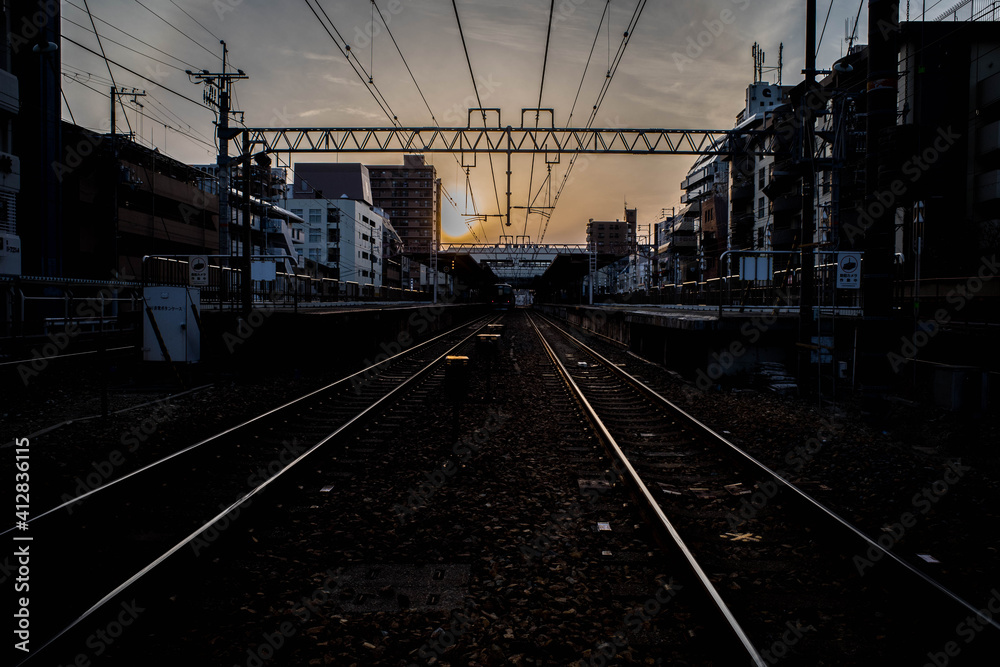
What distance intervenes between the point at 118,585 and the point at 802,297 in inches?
437

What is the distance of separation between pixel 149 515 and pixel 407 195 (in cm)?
15208

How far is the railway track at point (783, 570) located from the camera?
312 cm

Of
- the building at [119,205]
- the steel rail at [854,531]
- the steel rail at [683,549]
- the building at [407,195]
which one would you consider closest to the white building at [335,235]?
the building at [119,205]

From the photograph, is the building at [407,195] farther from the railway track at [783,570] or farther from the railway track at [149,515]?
the railway track at [783,570]

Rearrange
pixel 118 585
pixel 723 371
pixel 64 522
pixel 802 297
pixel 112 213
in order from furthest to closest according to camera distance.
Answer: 1. pixel 112 213
2. pixel 723 371
3. pixel 802 297
4. pixel 64 522
5. pixel 118 585

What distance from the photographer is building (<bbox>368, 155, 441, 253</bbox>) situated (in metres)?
150

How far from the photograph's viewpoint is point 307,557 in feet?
13.5

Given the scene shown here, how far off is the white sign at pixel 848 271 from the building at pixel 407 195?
143798 millimetres

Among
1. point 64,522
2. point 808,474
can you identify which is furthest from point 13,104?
point 808,474

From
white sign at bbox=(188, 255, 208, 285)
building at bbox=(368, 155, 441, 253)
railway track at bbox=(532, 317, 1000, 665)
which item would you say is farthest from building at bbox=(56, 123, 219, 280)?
building at bbox=(368, 155, 441, 253)

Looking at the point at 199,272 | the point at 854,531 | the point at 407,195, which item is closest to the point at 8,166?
the point at 199,272

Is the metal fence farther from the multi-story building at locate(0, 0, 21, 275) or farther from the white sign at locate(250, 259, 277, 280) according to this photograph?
the multi-story building at locate(0, 0, 21, 275)

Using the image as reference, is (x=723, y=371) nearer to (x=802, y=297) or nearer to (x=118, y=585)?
(x=802, y=297)

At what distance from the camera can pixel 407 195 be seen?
150875 millimetres
